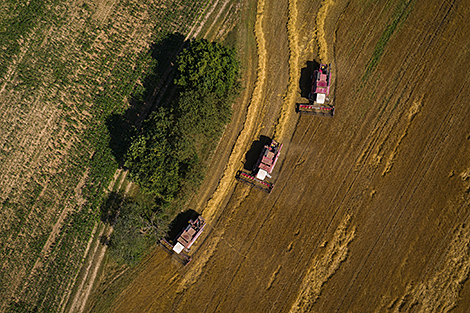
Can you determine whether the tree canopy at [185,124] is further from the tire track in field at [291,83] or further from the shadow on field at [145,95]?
the tire track in field at [291,83]

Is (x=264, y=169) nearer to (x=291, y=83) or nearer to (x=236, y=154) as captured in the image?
(x=236, y=154)

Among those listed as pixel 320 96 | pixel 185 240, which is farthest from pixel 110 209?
pixel 320 96

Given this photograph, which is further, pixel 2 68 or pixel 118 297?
pixel 2 68

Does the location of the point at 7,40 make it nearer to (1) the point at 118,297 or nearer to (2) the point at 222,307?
(1) the point at 118,297

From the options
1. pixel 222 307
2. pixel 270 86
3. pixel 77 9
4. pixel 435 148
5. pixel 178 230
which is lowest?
pixel 222 307

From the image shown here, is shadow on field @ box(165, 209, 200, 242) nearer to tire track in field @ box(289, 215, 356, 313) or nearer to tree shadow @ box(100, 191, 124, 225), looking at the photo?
tree shadow @ box(100, 191, 124, 225)

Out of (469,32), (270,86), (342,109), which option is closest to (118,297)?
(270,86)

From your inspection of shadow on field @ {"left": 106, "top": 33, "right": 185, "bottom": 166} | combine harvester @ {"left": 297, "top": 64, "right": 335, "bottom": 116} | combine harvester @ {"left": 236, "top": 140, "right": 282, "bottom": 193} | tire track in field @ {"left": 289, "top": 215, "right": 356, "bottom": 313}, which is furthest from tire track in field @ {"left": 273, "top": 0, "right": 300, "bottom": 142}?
shadow on field @ {"left": 106, "top": 33, "right": 185, "bottom": 166}

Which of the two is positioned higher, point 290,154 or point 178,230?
point 290,154
